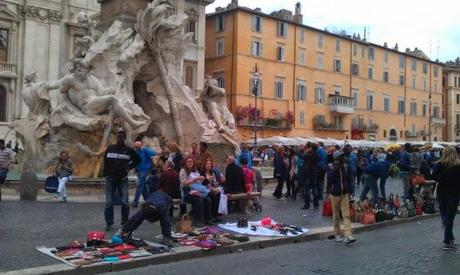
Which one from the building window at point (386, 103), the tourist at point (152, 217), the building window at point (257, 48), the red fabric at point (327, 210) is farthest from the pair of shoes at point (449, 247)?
the building window at point (386, 103)

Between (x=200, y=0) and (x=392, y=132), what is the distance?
3188 cm

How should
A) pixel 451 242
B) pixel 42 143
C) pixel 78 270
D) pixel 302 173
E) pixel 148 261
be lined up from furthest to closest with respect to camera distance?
1. pixel 42 143
2. pixel 302 173
3. pixel 451 242
4. pixel 148 261
5. pixel 78 270

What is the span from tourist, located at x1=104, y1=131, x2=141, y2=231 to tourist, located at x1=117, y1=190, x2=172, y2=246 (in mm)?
1221

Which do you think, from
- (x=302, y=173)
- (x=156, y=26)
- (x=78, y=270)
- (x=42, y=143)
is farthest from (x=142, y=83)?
(x=78, y=270)

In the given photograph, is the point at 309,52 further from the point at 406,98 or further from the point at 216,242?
the point at 216,242

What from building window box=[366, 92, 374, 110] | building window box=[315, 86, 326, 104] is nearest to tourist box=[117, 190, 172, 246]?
building window box=[315, 86, 326, 104]

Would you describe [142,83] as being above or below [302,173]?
above

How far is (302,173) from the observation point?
49.2 ft

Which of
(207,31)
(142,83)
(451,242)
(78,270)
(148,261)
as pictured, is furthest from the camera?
(207,31)

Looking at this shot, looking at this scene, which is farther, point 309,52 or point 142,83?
point 309,52

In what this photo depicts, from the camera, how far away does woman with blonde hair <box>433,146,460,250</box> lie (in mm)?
9664

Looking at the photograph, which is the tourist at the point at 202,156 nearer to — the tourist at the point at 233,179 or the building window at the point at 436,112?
the tourist at the point at 233,179

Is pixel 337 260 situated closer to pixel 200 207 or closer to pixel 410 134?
pixel 200 207

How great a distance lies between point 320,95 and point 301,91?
3.04 m
